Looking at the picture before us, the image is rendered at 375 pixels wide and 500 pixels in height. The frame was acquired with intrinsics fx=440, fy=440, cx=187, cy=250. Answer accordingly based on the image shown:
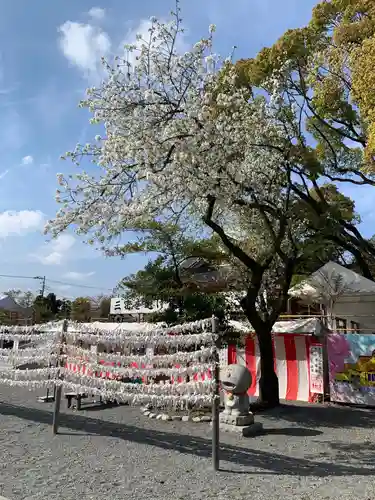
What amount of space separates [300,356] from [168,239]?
4.94 metres

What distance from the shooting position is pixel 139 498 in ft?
15.4

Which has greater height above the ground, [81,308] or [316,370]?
[81,308]

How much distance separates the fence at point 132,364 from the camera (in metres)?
6.18

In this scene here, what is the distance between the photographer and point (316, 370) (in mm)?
11797

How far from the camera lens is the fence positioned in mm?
6184

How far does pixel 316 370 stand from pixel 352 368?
997 millimetres

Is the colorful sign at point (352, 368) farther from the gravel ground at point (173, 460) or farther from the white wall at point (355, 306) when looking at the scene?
the white wall at point (355, 306)

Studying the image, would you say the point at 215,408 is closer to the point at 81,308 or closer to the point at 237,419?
the point at 237,419

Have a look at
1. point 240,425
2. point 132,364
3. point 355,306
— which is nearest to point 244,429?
point 240,425

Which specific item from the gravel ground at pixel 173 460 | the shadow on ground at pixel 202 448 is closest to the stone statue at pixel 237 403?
the gravel ground at pixel 173 460

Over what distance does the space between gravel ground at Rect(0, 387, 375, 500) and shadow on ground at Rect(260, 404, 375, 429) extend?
0.28 ft

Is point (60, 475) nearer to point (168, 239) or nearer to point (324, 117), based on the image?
point (168, 239)

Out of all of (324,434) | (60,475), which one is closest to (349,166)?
(324,434)

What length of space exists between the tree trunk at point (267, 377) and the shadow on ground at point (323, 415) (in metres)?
0.28
